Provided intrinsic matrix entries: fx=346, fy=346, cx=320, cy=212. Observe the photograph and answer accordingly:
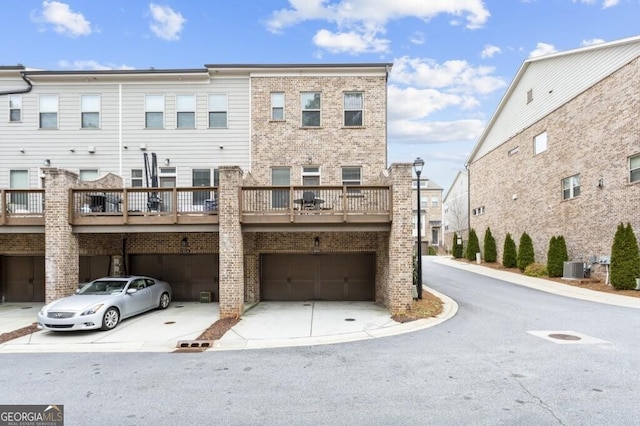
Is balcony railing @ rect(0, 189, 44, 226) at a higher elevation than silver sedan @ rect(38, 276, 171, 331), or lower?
higher

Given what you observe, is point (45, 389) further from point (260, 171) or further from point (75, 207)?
point (260, 171)

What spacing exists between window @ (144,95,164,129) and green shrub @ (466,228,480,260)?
25490 mm

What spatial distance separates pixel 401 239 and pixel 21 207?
13.0 meters

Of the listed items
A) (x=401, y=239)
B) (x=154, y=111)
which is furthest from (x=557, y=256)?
(x=154, y=111)

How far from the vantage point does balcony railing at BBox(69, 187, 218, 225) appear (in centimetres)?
1092

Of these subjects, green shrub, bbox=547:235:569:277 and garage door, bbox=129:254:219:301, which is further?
green shrub, bbox=547:235:569:277

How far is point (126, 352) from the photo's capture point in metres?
7.56

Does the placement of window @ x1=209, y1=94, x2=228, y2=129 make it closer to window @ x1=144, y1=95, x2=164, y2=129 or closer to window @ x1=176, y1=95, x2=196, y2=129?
window @ x1=176, y1=95, x2=196, y2=129

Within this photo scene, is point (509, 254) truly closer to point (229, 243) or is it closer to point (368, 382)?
point (229, 243)

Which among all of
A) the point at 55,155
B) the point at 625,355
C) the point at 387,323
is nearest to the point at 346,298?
the point at 387,323

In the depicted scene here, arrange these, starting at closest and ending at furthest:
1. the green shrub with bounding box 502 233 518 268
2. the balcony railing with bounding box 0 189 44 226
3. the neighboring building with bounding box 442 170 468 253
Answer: the balcony railing with bounding box 0 189 44 226, the green shrub with bounding box 502 233 518 268, the neighboring building with bounding box 442 170 468 253

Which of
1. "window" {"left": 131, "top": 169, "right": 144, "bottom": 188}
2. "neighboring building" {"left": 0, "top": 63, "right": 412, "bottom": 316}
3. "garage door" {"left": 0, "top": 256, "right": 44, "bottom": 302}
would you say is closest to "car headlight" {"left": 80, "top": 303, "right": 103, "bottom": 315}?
"neighboring building" {"left": 0, "top": 63, "right": 412, "bottom": 316}

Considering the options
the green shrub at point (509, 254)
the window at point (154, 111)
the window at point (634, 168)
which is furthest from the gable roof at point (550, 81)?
the window at point (154, 111)

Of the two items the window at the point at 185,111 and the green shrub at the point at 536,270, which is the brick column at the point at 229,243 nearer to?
the window at the point at 185,111
